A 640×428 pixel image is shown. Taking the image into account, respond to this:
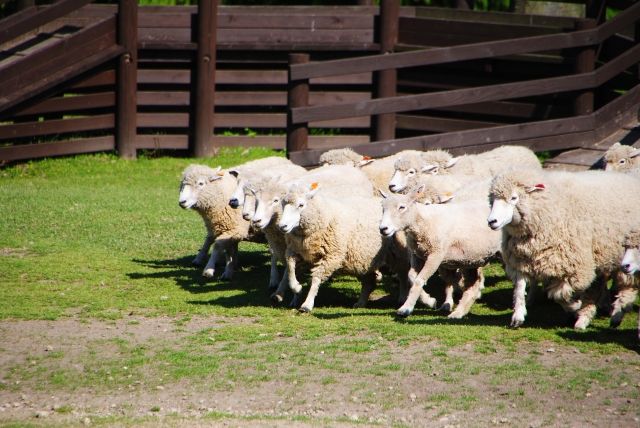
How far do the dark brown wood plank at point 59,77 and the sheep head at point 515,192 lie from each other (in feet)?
35.3

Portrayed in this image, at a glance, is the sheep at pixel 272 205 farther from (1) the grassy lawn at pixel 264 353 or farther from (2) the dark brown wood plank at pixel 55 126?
(2) the dark brown wood plank at pixel 55 126

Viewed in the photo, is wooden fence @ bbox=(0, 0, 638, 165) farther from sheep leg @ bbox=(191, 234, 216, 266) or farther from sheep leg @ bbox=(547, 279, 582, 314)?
sheep leg @ bbox=(547, 279, 582, 314)

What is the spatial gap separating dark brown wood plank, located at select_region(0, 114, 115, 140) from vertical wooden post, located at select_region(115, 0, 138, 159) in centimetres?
35

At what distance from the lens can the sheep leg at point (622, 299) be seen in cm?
730

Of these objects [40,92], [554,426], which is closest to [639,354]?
[554,426]

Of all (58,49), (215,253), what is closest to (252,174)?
(215,253)

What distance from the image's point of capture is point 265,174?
32.0 ft

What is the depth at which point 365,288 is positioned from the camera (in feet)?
29.2

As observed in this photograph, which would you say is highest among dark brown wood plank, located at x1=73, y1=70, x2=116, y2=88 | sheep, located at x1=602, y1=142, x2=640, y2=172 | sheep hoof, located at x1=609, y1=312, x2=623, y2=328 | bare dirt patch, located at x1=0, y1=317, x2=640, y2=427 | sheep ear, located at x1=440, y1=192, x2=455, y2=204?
dark brown wood plank, located at x1=73, y1=70, x2=116, y2=88

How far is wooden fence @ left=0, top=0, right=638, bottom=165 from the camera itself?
50.7ft

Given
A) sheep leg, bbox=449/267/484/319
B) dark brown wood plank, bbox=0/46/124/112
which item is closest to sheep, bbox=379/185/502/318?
sheep leg, bbox=449/267/484/319

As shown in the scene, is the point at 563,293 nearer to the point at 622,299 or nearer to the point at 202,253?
the point at 622,299

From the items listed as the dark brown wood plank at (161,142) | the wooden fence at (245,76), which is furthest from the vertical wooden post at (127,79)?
the dark brown wood plank at (161,142)

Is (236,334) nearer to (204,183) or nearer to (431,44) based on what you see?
(204,183)
